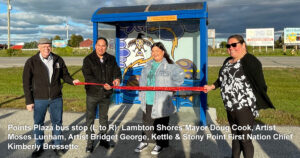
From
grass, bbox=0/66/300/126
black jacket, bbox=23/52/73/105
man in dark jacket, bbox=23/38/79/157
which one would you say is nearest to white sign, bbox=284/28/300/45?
grass, bbox=0/66/300/126

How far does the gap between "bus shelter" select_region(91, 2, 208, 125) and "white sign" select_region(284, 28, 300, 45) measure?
46.3 meters

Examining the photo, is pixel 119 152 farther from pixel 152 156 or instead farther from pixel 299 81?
pixel 299 81

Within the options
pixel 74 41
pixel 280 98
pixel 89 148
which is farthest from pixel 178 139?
pixel 74 41

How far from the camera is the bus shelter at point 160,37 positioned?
5.47 meters

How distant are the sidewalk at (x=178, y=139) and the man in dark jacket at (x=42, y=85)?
642 millimetres

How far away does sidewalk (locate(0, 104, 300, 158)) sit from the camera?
13.2 feet

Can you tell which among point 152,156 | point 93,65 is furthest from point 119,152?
point 93,65

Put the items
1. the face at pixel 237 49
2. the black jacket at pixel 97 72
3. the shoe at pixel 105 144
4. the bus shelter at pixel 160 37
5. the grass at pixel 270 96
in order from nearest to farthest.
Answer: the face at pixel 237 49
the black jacket at pixel 97 72
the shoe at pixel 105 144
the bus shelter at pixel 160 37
the grass at pixel 270 96

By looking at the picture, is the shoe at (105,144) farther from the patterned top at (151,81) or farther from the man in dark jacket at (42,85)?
the patterned top at (151,81)

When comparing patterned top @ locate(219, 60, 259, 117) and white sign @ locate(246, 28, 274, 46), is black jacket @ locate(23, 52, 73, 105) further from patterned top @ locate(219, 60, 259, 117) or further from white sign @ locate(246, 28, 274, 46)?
white sign @ locate(246, 28, 274, 46)

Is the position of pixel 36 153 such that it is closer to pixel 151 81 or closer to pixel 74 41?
pixel 151 81

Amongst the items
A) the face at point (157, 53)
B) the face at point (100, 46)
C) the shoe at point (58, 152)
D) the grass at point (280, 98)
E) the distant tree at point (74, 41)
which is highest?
the distant tree at point (74, 41)

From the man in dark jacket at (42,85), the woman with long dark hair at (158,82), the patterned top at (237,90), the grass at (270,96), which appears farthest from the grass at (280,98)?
the man in dark jacket at (42,85)

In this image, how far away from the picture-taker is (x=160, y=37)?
6605 mm
